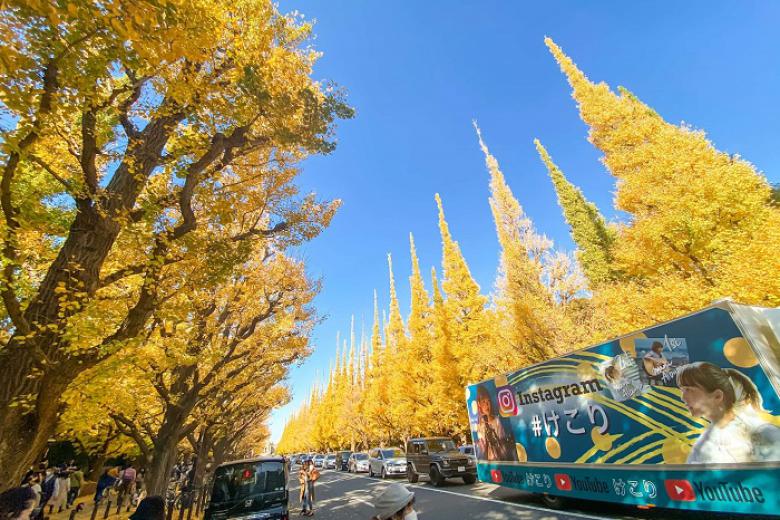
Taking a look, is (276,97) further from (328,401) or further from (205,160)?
(328,401)

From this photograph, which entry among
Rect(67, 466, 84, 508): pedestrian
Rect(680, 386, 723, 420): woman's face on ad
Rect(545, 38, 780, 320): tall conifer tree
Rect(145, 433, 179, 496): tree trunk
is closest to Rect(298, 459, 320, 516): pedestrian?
Rect(145, 433, 179, 496): tree trunk

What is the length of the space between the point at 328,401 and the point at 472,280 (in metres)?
43.4

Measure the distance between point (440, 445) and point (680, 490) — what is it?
12.1m

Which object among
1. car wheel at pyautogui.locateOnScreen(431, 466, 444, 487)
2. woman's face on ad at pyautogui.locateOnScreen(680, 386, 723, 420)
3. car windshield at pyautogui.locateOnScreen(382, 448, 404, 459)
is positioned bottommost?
car wheel at pyautogui.locateOnScreen(431, 466, 444, 487)

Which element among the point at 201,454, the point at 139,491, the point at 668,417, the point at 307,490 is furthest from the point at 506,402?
the point at 201,454

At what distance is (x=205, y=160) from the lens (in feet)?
17.3

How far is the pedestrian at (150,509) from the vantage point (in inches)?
196

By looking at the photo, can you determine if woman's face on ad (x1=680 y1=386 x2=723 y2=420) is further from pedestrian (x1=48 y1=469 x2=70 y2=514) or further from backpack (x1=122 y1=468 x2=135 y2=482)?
backpack (x1=122 y1=468 x2=135 y2=482)

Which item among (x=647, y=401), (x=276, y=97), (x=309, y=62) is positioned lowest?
(x=647, y=401)

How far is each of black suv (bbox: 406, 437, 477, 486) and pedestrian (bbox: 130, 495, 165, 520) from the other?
12.0 meters

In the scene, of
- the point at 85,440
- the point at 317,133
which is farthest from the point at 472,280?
the point at 85,440

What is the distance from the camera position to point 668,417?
18.9 feet

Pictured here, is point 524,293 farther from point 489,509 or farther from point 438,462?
point 489,509

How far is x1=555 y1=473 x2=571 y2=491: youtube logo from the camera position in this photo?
747cm
